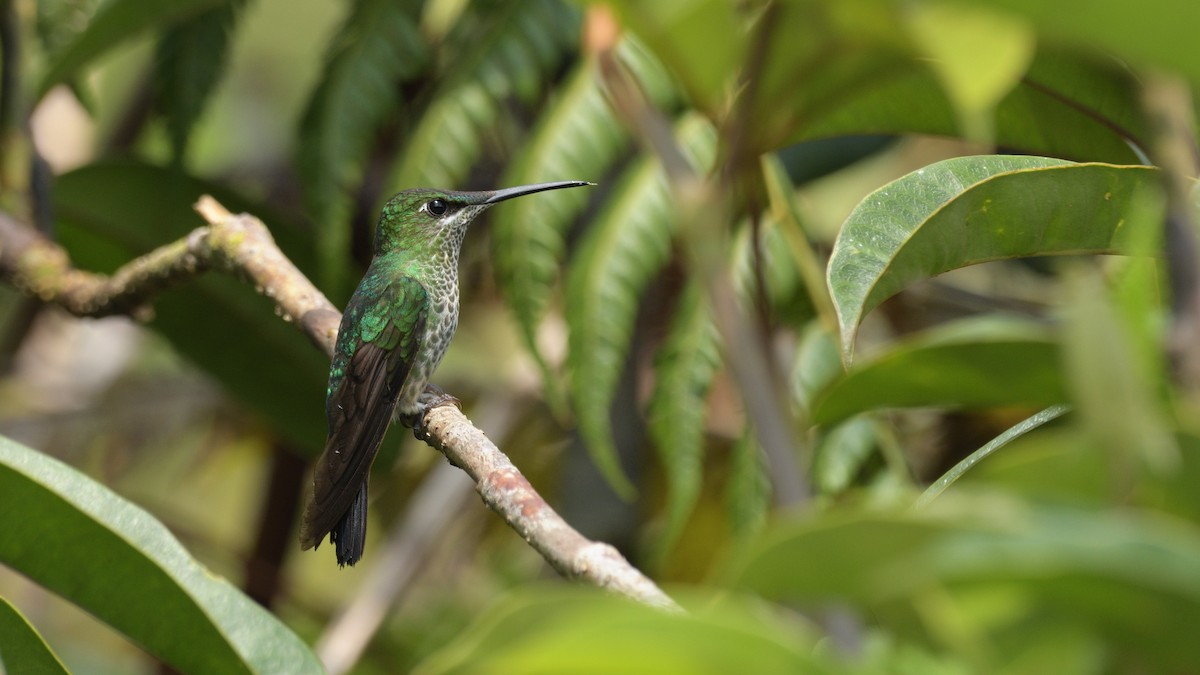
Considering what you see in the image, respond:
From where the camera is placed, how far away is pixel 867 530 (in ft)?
1.73

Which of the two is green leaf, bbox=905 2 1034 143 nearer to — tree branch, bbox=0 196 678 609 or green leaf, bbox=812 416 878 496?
tree branch, bbox=0 196 678 609

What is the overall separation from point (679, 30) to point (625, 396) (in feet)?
6.50

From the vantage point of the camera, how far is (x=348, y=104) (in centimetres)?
224

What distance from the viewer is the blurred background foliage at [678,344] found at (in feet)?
1.78

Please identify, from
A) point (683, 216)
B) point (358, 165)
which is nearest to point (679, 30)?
point (683, 216)

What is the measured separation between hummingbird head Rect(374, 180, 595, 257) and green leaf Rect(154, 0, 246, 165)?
0.43m

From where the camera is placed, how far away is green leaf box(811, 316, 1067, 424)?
2.38ft

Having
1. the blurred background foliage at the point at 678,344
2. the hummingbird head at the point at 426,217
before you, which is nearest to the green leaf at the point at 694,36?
the blurred background foliage at the point at 678,344

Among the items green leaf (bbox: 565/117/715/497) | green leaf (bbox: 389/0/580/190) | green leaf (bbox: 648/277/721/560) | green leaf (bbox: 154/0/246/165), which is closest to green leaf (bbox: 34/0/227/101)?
green leaf (bbox: 154/0/246/165)

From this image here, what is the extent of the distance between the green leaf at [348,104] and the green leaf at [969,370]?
58.7 inches

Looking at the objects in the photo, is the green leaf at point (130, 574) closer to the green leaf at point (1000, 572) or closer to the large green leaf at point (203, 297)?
the green leaf at point (1000, 572)

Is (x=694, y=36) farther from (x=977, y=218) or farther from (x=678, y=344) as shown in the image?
(x=678, y=344)

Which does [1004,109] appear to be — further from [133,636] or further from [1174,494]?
[133,636]

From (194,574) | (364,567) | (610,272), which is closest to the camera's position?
(194,574)
